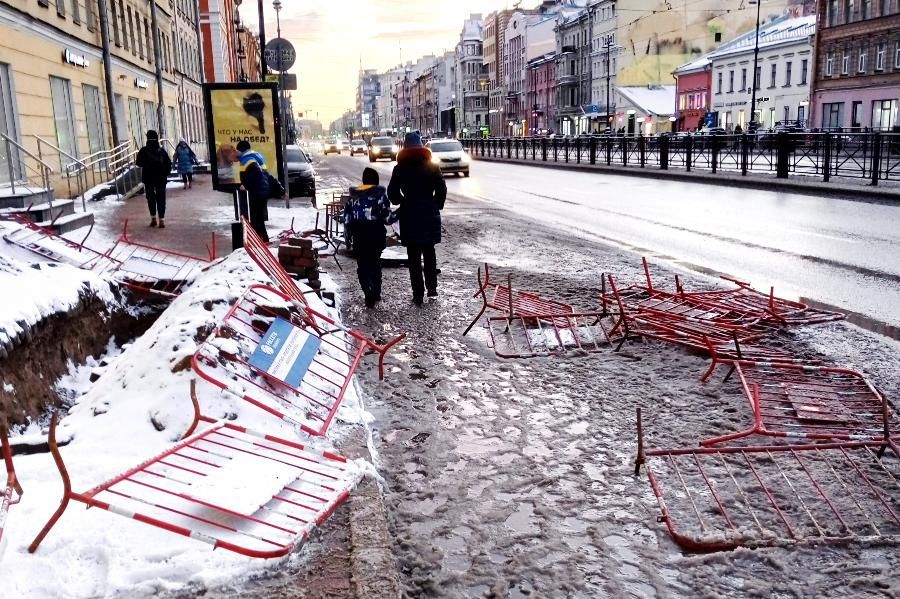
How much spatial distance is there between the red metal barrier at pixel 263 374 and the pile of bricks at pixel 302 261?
205 cm

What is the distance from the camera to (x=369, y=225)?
8219 mm

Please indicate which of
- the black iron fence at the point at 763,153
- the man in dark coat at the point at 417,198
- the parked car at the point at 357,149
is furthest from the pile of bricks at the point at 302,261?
the parked car at the point at 357,149

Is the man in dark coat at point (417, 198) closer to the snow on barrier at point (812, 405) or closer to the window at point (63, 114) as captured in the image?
the snow on barrier at point (812, 405)

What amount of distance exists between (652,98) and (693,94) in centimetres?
448

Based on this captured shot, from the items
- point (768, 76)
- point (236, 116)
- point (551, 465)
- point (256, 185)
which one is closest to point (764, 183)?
point (236, 116)

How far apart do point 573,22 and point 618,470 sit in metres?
91.4

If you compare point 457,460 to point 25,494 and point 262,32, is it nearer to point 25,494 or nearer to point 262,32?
point 25,494

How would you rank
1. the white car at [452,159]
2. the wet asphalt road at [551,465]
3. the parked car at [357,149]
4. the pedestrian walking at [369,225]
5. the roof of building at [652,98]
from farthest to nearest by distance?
the parked car at [357,149], the roof of building at [652,98], the white car at [452,159], the pedestrian walking at [369,225], the wet asphalt road at [551,465]

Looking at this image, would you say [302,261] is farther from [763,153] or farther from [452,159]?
[452,159]

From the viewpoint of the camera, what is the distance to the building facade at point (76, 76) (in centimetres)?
1745

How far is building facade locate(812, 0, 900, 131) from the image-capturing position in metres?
46.1

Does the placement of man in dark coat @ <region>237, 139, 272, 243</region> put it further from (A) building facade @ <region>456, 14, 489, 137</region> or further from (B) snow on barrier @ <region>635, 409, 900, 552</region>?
(A) building facade @ <region>456, 14, 489, 137</region>

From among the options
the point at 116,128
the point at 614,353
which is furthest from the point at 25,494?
the point at 116,128

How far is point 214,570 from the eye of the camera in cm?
311
